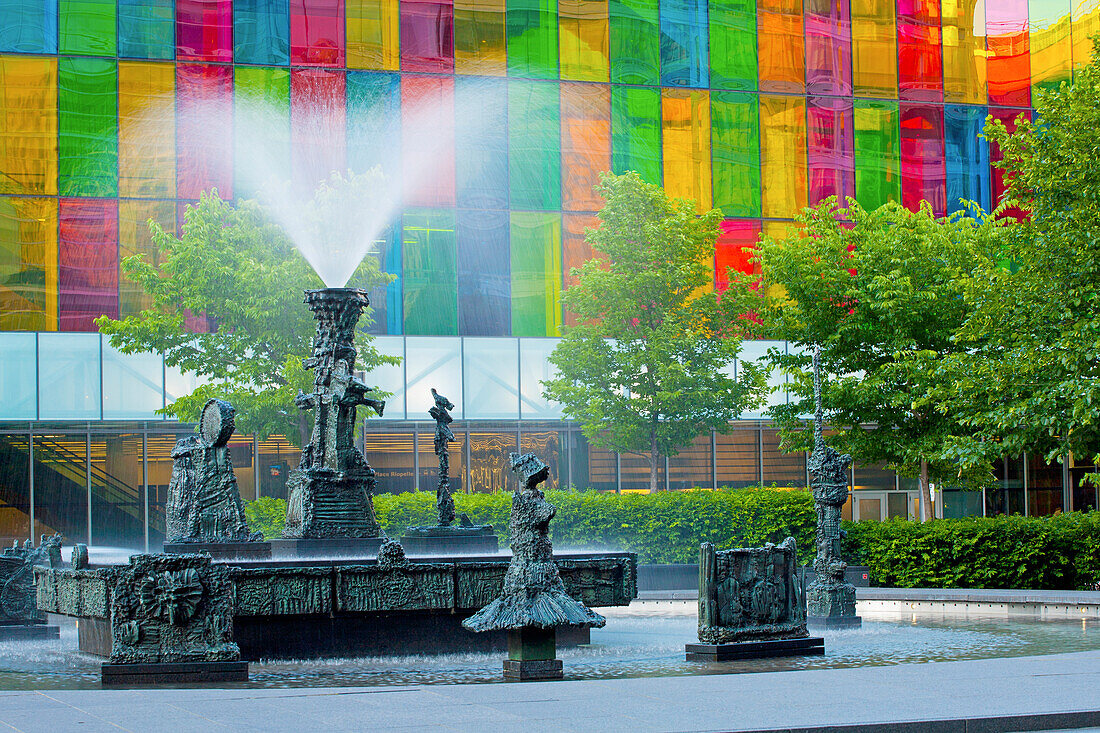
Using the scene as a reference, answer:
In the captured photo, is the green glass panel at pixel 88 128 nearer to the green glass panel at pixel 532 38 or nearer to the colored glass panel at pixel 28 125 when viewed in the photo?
the colored glass panel at pixel 28 125

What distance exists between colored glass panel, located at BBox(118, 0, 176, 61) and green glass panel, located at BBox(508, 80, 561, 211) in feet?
31.6

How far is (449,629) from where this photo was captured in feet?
51.2

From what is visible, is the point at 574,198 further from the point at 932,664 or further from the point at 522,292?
the point at 932,664

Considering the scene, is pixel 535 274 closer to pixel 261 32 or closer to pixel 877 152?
pixel 261 32

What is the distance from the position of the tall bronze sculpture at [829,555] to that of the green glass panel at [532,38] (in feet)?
74.3

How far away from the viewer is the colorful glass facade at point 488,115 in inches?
1454

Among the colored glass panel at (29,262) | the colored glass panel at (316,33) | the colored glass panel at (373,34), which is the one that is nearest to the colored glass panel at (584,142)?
the colored glass panel at (373,34)

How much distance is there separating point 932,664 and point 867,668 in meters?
0.69

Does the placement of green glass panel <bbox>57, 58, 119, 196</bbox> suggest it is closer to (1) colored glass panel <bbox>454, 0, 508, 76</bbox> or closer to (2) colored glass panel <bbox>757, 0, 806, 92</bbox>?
(1) colored glass panel <bbox>454, 0, 508, 76</bbox>

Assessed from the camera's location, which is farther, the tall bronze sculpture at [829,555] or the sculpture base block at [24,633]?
the tall bronze sculpture at [829,555]

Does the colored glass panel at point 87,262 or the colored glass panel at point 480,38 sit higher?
the colored glass panel at point 480,38

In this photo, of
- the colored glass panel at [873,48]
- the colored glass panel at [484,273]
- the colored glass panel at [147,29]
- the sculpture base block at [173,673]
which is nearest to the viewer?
the sculpture base block at [173,673]

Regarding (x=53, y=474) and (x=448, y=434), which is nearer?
(x=448, y=434)

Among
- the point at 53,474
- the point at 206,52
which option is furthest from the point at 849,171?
the point at 53,474
